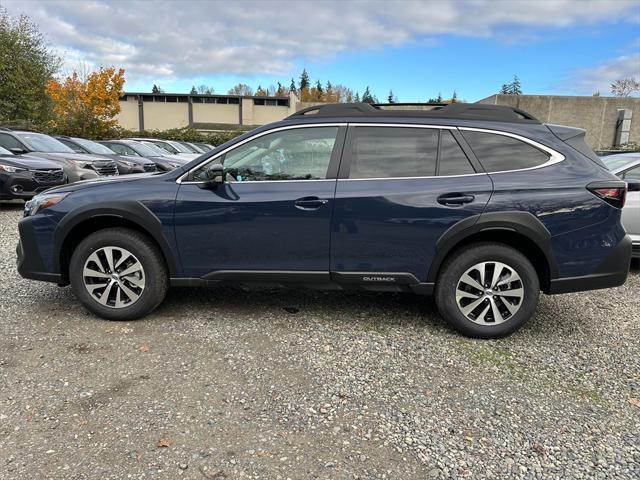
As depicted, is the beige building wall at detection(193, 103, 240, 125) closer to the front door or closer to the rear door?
the front door

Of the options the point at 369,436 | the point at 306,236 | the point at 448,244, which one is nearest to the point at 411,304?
the point at 448,244

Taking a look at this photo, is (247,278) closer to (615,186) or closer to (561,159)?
(561,159)

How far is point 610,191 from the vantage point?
3.55 m

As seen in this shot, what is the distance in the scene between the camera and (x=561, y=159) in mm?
3668

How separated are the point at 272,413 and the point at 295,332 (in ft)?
3.72

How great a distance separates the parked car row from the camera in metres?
9.27

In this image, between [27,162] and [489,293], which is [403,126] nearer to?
[489,293]

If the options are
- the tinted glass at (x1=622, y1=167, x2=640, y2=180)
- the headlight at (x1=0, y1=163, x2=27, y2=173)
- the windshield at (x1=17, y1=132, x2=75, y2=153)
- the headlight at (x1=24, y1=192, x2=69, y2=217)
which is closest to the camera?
the headlight at (x1=24, y1=192, x2=69, y2=217)

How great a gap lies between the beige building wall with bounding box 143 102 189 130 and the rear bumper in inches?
2226

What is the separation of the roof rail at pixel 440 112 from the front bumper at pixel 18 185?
302 inches

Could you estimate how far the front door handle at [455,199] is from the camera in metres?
3.62

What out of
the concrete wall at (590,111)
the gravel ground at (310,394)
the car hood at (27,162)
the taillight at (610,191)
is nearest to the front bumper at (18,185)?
the car hood at (27,162)

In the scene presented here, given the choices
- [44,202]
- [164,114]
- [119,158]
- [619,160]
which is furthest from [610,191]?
[164,114]

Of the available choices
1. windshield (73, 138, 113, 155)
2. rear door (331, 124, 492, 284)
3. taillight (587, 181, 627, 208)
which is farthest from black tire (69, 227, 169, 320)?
windshield (73, 138, 113, 155)
